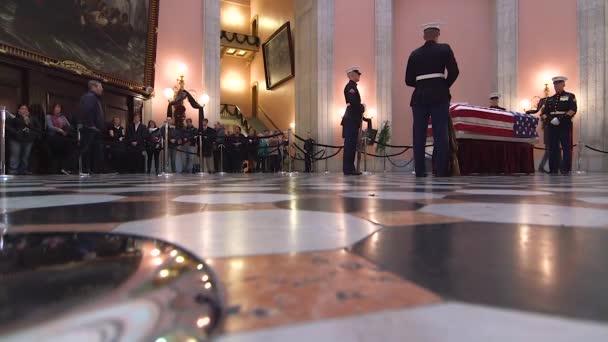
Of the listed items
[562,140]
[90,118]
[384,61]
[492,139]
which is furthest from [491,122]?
[90,118]

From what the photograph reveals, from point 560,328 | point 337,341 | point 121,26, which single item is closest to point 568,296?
point 560,328

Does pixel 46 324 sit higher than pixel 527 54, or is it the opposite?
pixel 527 54

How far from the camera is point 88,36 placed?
6.18 meters

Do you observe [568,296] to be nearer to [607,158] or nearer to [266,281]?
[266,281]

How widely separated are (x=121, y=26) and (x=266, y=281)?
7469mm

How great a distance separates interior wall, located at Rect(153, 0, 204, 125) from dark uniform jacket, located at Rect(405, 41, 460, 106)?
494cm

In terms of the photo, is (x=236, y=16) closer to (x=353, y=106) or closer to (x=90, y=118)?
(x=90, y=118)

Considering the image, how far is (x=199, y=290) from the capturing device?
0.26 m

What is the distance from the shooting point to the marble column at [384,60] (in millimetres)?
9062

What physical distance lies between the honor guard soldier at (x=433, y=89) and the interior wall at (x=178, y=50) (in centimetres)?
489

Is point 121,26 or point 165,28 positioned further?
point 165,28

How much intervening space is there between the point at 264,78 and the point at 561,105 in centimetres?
1046

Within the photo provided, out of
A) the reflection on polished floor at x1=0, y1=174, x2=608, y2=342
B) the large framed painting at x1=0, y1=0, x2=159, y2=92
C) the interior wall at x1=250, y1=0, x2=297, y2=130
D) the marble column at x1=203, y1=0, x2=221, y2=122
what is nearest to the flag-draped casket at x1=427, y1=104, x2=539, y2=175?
the marble column at x1=203, y1=0, x2=221, y2=122

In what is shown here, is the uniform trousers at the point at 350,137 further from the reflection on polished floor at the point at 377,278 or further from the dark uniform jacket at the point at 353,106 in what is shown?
the reflection on polished floor at the point at 377,278
